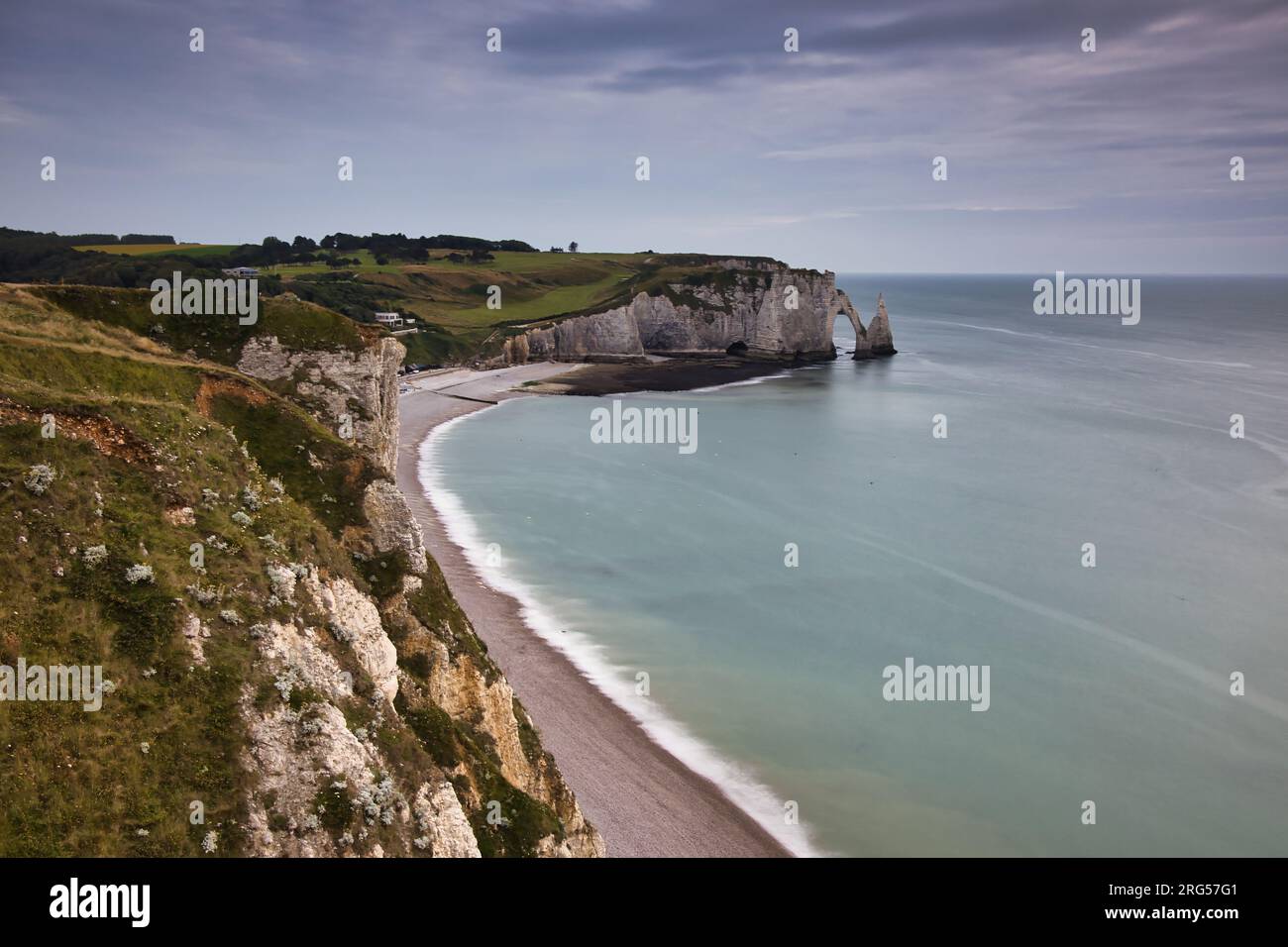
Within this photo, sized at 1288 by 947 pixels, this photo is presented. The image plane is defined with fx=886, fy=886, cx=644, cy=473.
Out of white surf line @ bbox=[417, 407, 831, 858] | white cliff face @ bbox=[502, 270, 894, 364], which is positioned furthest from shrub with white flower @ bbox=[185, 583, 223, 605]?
white cliff face @ bbox=[502, 270, 894, 364]

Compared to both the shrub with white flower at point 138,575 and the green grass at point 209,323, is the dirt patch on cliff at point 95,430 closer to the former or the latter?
the shrub with white flower at point 138,575

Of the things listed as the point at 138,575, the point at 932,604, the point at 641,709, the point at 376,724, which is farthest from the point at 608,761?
the point at 932,604

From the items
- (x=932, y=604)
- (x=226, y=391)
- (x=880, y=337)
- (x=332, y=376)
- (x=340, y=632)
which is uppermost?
(x=880, y=337)

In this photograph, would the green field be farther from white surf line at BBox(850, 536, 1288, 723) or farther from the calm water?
white surf line at BBox(850, 536, 1288, 723)

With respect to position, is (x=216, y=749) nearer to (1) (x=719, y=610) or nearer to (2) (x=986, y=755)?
(2) (x=986, y=755)

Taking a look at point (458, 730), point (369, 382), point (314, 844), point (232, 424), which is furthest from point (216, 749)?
point (369, 382)

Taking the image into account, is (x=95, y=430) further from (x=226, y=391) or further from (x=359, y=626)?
(x=226, y=391)
